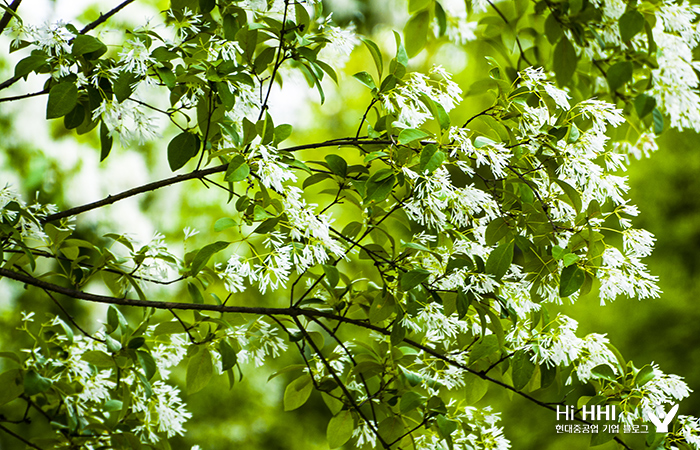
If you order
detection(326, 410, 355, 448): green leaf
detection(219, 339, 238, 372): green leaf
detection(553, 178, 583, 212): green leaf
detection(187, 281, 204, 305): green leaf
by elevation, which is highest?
detection(187, 281, 204, 305): green leaf

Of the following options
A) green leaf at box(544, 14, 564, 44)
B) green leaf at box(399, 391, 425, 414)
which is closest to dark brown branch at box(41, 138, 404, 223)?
green leaf at box(399, 391, 425, 414)

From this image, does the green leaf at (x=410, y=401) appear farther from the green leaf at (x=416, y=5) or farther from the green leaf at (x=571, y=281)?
the green leaf at (x=416, y=5)

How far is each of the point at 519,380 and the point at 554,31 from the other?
2.32 ft

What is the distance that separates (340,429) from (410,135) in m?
0.45

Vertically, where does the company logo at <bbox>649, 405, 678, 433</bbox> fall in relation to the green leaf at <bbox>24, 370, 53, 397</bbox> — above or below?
below

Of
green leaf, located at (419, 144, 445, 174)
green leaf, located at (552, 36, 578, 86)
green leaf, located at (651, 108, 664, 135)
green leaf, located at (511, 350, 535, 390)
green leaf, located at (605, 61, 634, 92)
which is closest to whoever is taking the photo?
green leaf, located at (419, 144, 445, 174)

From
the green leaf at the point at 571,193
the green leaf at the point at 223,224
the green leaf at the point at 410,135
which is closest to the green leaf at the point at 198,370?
the green leaf at the point at 223,224

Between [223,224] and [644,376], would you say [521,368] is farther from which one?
[223,224]

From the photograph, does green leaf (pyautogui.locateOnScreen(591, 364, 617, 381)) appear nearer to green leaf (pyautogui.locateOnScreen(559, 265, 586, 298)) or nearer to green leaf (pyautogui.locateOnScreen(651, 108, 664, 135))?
green leaf (pyautogui.locateOnScreen(559, 265, 586, 298))

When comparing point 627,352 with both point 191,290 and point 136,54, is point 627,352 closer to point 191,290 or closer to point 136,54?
point 191,290

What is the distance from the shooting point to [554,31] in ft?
3.63

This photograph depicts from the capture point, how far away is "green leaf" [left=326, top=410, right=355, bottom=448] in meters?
0.84

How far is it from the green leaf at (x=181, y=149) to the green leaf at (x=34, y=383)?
33 centimetres

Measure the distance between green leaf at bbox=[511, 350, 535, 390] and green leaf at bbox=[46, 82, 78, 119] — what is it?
2.01 ft
